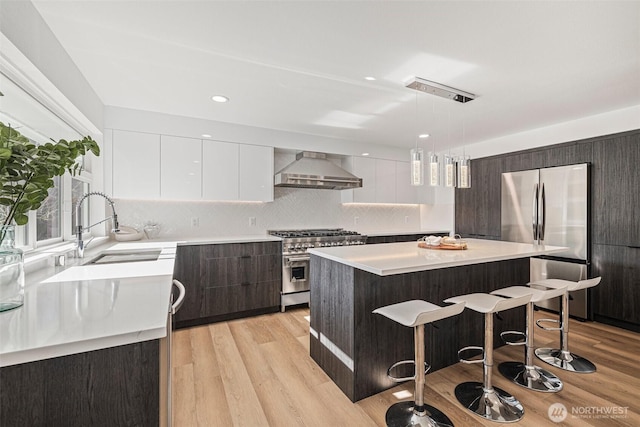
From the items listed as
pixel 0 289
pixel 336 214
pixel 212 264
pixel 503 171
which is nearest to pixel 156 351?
pixel 0 289

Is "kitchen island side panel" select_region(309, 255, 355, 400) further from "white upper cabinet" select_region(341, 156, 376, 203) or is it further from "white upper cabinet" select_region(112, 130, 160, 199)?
"white upper cabinet" select_region(341, 156, 376, 203)

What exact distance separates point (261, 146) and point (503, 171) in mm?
3341

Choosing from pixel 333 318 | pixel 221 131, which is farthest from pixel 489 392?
pixel 221 131

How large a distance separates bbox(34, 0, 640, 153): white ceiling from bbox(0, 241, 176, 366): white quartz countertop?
148 centimetres

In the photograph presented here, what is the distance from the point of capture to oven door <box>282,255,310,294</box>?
367 cm

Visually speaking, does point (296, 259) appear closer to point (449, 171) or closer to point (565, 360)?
point (449, 171)

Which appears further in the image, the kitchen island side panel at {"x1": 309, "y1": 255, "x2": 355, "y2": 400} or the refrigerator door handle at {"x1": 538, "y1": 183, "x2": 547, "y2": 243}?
the refrigerator door handle at {"x1": 538, "y1": 183, "x2": 547, "y2": 243}

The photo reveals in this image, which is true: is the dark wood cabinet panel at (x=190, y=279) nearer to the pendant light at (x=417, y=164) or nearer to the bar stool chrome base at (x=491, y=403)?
the pendant light at (x=417, y=164)

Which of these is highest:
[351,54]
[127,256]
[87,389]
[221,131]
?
[351,54]

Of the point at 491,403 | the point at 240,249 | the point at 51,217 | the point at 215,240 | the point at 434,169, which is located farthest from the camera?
the point at 240,249

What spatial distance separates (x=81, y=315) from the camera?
929 mm

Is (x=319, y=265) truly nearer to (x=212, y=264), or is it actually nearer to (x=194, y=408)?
(x=194, y=408)

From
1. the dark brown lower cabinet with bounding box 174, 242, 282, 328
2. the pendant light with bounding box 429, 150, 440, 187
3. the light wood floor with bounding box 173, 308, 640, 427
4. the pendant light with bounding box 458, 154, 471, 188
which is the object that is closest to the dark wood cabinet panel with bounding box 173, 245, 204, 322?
the dark brown lower cabinet with bounding box 174, 242, 282, 328

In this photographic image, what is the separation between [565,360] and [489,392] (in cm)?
101
